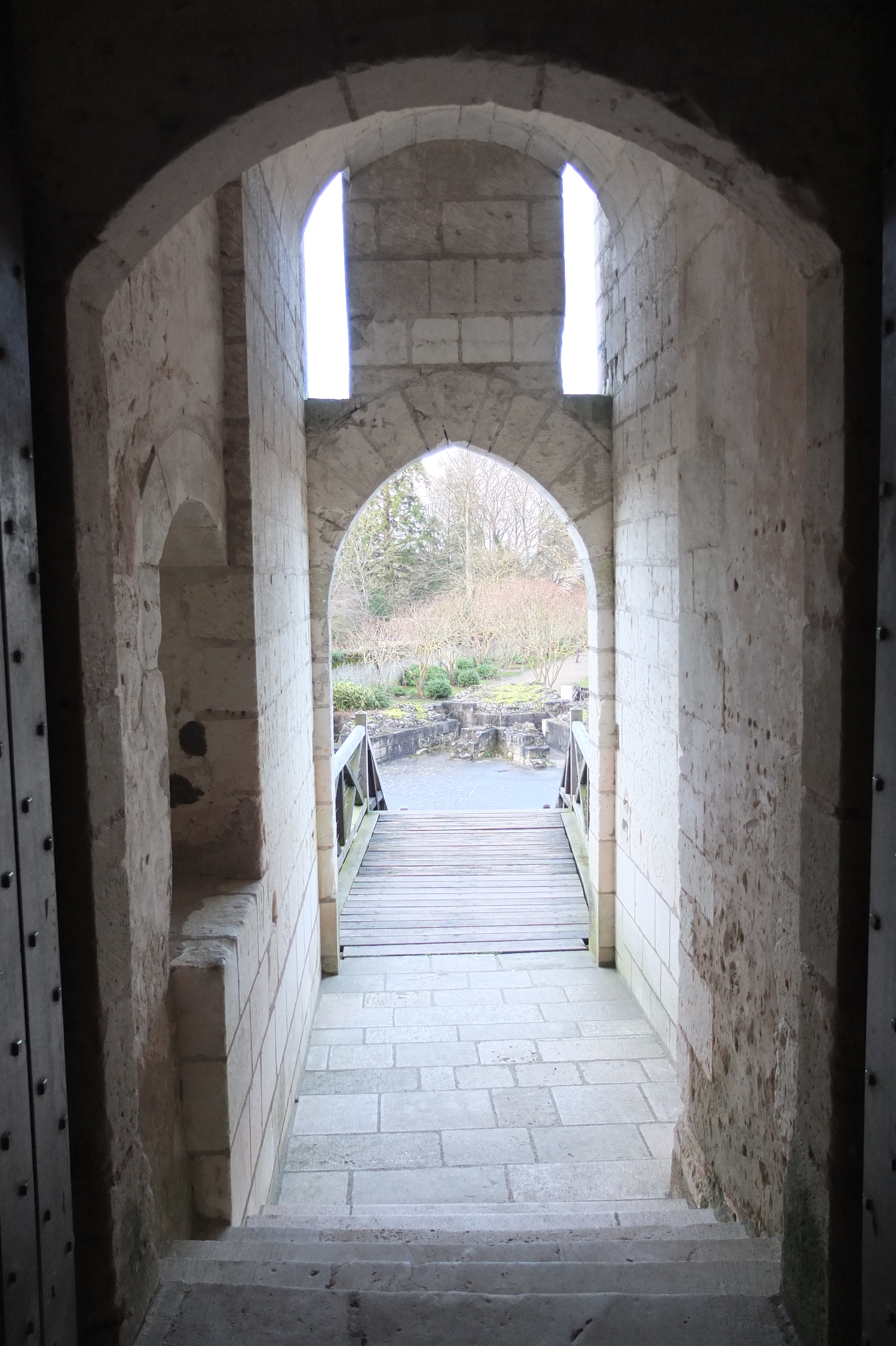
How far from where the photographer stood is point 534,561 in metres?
17.4

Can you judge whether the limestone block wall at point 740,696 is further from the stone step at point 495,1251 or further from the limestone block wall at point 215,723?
the limestone block wall at point 215,723

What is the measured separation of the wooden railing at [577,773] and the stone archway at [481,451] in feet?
3.16

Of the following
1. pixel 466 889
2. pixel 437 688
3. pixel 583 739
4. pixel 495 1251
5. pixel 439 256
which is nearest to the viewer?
pixel 495 1251

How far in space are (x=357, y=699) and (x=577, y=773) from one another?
344 inches

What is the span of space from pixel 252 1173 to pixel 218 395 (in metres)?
2.54

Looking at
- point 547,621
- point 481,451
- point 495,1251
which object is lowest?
point 495,1251

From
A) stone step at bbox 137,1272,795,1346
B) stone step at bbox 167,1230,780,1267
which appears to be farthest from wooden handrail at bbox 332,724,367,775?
stone step at bbox 137,1272,795,1346

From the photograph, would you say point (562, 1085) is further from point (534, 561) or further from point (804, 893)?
point (534, 561)

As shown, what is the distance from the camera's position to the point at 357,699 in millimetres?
15391

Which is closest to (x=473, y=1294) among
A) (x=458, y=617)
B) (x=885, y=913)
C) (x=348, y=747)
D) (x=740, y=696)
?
(x=885, y=913)

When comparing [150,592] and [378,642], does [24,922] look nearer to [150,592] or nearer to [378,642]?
[150,592]

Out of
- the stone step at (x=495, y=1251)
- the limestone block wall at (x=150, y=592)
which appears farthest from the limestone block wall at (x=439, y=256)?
the stone step at (x=495, y=1251)

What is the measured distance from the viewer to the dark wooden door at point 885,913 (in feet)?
4.25

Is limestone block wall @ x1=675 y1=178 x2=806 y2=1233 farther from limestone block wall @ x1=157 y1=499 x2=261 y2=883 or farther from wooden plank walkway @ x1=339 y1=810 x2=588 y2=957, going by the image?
wooden plank walkway @ x1=339 y1=810 x2=588 y2=957
